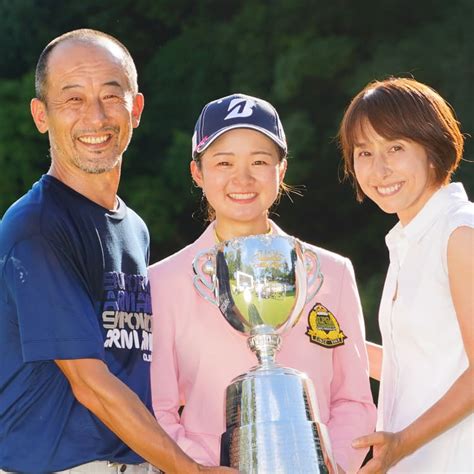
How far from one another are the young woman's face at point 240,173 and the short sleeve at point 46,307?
42cm

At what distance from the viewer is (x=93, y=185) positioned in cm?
237

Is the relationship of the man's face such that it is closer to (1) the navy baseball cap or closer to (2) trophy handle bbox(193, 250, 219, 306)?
(1) the navy baseball cap

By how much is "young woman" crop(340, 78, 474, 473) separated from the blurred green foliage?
4.98 m

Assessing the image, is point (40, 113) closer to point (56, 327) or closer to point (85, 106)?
point (85, 106)

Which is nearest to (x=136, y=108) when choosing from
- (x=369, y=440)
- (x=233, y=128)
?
(x=233, y=128)

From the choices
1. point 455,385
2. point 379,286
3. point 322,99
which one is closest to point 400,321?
point 455,385

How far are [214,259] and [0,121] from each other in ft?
21.1

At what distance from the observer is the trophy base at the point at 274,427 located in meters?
2.09

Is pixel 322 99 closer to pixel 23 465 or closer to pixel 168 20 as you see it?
pixel 168 20

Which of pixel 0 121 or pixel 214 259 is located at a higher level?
pixel 0 121

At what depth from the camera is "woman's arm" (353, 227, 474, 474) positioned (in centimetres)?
208

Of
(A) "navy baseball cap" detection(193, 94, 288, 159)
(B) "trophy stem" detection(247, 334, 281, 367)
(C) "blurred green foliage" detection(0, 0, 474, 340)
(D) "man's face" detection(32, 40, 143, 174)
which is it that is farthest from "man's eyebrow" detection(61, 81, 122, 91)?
(C) "blurred green foliage" detection(0, 0, 474, 340)

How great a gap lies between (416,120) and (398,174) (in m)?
0.11

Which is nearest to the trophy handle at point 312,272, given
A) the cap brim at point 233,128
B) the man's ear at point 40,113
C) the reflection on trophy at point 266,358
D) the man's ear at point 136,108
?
the reflection on trophy at point 266,358
